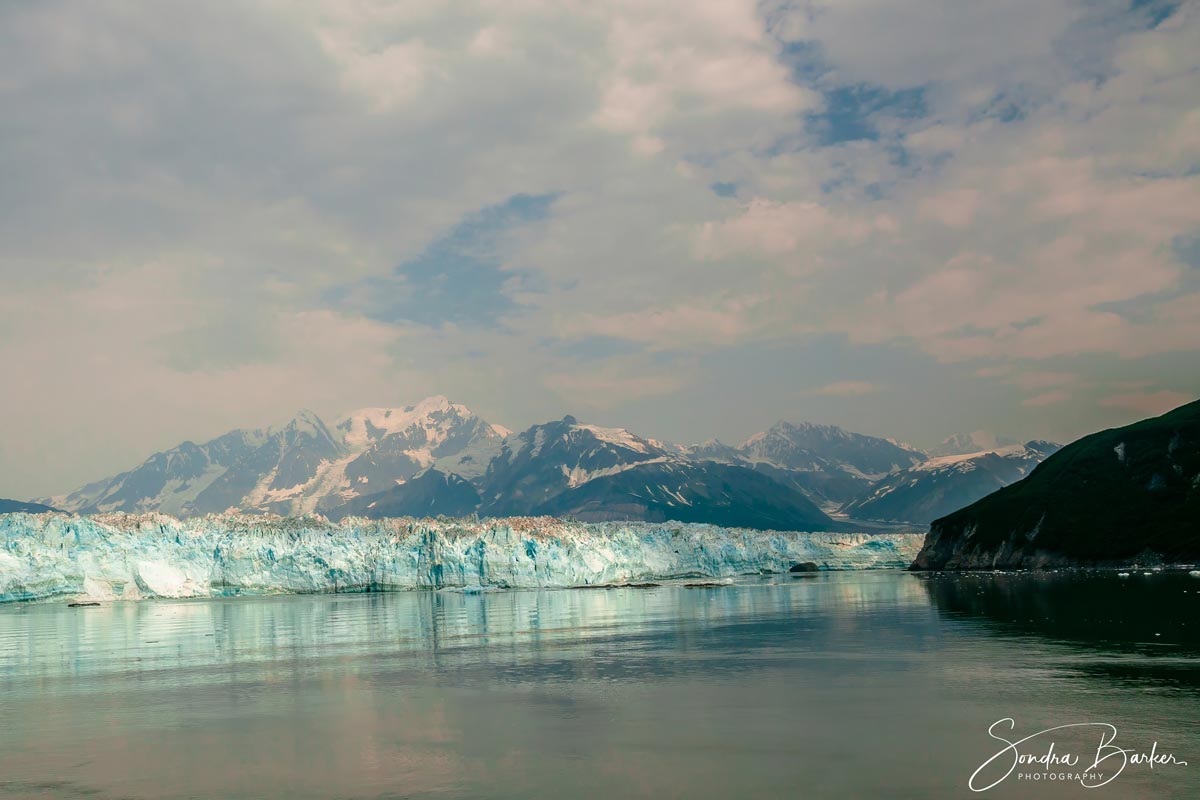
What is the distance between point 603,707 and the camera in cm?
4181

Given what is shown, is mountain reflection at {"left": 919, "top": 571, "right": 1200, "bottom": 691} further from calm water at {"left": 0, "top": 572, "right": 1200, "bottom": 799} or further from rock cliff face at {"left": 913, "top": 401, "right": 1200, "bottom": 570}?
rock cliff face at {"left": 913, "top": 401, "right": 1200, "bottom": 570}

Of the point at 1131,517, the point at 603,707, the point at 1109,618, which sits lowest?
the point at 1109,618

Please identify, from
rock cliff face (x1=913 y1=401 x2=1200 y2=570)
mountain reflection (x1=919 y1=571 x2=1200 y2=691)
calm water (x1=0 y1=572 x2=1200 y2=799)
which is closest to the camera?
calm water (x1=0 y1=572 x2=1200 y2=799)

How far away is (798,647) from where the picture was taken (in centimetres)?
6444

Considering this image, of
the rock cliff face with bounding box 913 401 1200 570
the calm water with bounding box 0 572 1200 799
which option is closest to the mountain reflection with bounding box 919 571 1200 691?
the calm water with bounding box 0 572 1200 799

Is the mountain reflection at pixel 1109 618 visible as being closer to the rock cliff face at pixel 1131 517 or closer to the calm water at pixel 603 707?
the calm water at pixel 603 707

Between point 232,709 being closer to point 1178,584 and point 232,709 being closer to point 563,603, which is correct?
point 563,603

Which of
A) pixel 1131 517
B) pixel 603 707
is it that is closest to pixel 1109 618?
pixel 603 707

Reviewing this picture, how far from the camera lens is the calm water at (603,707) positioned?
2931 cm

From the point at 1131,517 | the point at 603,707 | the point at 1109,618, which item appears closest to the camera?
the point at 603,707

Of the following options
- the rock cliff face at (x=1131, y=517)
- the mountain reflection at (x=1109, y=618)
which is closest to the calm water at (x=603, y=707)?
the mountain reflection at (x=1109, y=618)

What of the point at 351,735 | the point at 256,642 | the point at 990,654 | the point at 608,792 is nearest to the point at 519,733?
the point at 351,735

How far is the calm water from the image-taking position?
29.3m

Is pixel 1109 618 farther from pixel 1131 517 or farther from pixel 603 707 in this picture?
pixel 1131 517
